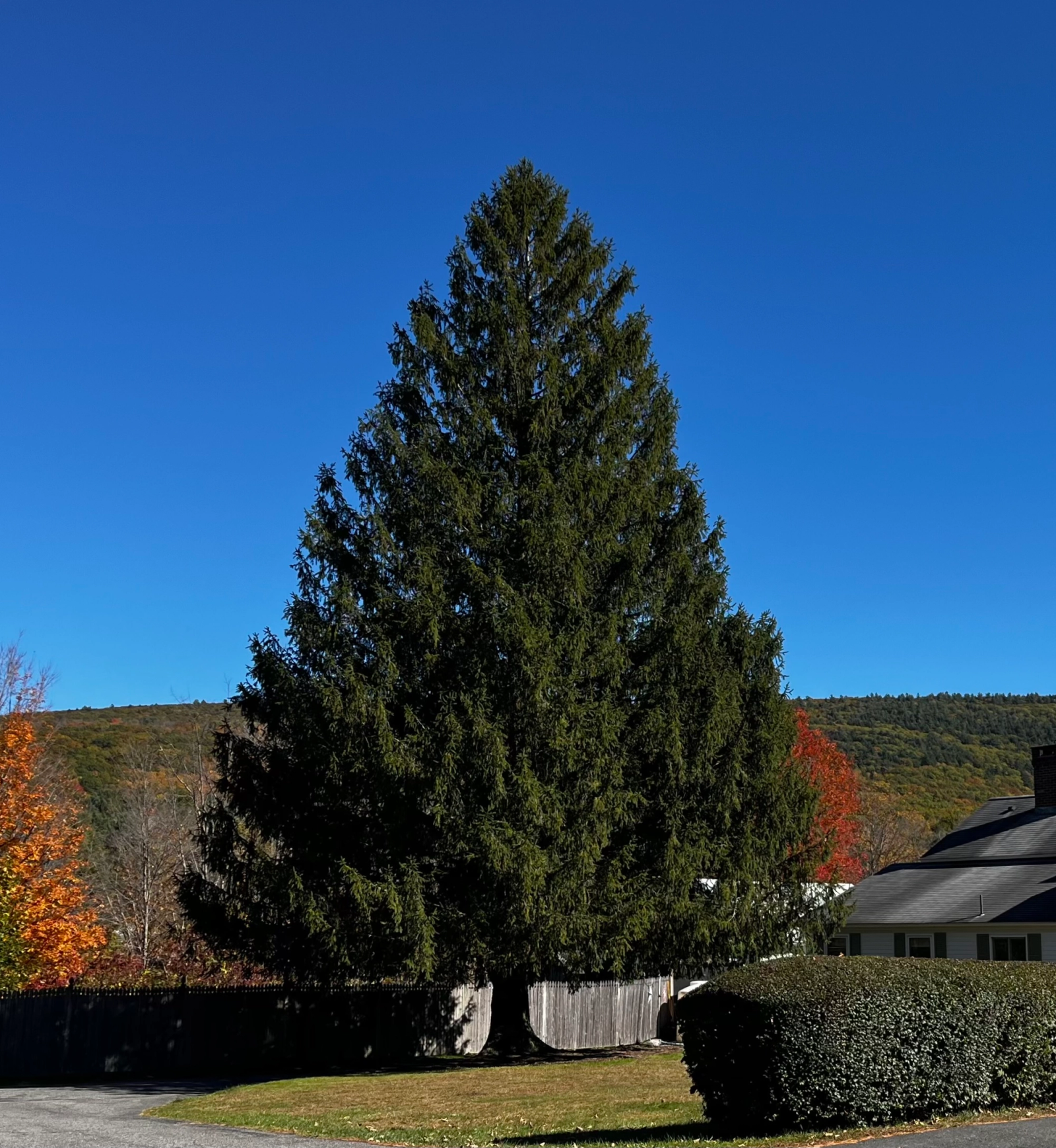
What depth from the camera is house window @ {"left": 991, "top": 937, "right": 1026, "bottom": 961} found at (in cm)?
3034

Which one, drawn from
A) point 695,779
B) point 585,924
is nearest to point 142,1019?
point 585,924

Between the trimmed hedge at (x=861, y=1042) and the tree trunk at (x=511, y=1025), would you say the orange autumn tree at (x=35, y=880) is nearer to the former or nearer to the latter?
the tree trunk at (x=511, y=1025)

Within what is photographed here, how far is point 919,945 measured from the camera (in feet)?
107

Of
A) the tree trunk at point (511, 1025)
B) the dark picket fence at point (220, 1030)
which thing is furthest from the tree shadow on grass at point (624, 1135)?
the dark picket fence at point (220, 1030)

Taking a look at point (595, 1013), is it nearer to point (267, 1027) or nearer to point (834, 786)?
point (267, 1027)

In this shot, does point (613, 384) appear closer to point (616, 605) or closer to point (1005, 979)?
point (616, 605)

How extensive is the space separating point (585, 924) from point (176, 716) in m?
70.6

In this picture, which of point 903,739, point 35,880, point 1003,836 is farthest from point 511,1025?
point 903,739

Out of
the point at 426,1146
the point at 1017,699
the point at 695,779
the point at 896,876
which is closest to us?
the point at 426,1146

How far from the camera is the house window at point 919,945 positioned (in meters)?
32.2

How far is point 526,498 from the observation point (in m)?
23.3

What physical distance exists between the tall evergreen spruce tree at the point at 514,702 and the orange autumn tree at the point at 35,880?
6.29 meters

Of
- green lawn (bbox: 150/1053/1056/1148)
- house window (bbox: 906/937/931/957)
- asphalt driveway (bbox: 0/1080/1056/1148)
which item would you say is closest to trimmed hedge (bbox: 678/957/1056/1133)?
green lawn (bbox: 150/1053/1056/1148)

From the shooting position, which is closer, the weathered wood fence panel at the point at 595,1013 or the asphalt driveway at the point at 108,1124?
the asphalt driveway at the point at 108,1124
